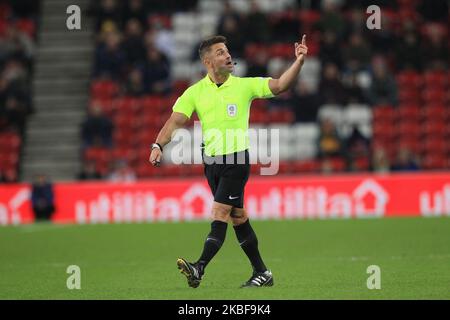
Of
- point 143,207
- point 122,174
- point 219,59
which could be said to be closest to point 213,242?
point 219,59

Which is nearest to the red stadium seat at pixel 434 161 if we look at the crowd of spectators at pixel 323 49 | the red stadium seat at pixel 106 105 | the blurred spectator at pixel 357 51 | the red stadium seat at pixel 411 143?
the red stadium seat at pixel 411 143

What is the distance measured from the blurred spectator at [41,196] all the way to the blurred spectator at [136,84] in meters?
4.25

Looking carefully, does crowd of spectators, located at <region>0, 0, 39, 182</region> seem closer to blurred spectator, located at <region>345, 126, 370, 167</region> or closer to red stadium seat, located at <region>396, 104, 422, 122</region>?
blurred spectator, located at <region>345, 126, 370, 167</region>

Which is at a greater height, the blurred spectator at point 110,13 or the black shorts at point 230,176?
the blurred spectator at point 110,13

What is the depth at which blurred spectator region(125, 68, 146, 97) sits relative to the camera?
2506 centimetres

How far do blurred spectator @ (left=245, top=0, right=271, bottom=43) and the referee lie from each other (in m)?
14.8

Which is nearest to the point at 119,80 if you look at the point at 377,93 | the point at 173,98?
the point at 173,98

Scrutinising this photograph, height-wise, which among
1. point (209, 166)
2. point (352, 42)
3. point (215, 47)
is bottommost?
point (209, 166)

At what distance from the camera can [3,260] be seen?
14234mm

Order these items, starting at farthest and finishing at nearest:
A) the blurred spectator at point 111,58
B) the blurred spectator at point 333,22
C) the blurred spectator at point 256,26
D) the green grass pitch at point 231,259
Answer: the blurred spectator at point 111,58 < the blurred spectator at point 256,26 < the blurred spectator at point 333,22 < the green grass pitch at point 231,259

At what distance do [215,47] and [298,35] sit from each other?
15410mm

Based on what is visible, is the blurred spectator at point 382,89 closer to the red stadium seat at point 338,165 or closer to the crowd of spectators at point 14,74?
the red stadium seat at point 338,165

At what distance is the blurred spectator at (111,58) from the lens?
84.1 feet

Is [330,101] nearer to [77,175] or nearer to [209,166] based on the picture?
[77,175]
